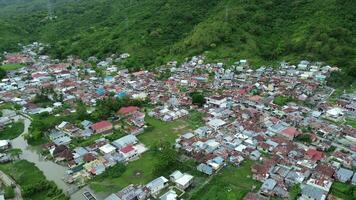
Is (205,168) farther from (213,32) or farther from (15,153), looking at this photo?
(213,32)

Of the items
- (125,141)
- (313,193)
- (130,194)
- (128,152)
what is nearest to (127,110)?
(125,141)

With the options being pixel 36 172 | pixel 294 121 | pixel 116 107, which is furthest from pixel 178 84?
pixel 36 172

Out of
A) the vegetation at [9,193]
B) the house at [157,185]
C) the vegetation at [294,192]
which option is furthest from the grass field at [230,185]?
the vegetation at [9,193]

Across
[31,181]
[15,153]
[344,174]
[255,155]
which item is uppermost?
[344,174]

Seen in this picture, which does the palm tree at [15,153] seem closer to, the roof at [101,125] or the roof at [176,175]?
the roof at [101,125]

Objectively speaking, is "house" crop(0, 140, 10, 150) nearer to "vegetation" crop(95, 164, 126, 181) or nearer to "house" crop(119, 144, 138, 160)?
"vegetation" crop(95, 164, 126, 181)
